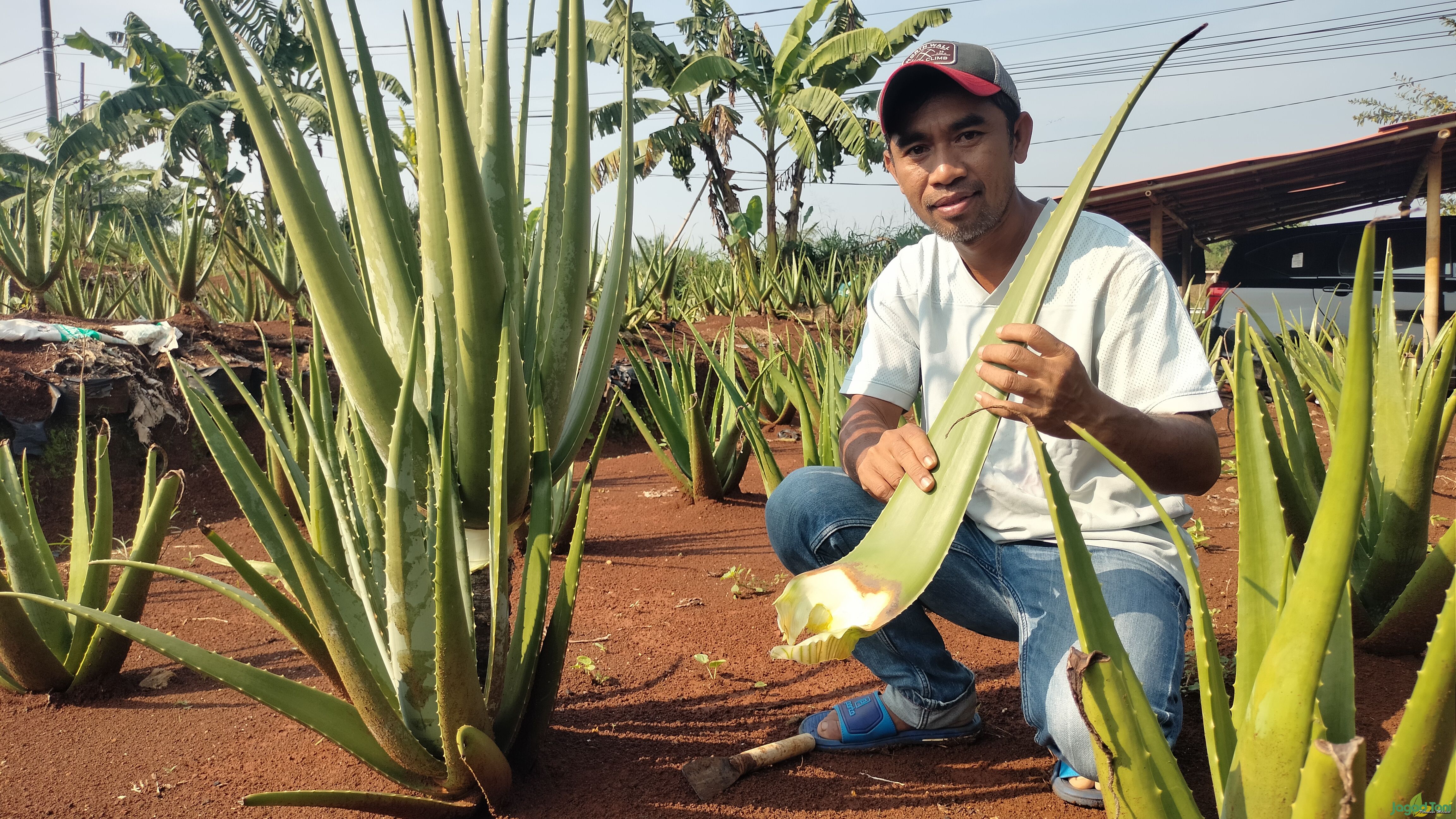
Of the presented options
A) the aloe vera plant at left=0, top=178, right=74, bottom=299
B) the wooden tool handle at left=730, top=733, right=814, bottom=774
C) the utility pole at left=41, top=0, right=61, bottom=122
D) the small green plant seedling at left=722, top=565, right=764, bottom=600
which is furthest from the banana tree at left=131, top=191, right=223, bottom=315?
the utility pole at left=41, top=0, right=61, bottom=122

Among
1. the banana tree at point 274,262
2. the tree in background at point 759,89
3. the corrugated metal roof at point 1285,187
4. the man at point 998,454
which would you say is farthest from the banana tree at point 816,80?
the man at point 998,454

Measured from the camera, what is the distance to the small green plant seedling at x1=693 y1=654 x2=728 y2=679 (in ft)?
5.11

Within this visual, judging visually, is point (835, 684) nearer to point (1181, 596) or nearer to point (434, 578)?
point (1181, 596)

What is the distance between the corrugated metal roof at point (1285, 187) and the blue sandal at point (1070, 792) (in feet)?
19.9

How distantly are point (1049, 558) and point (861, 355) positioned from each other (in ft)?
1.66

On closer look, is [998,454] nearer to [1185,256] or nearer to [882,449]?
[882,449]

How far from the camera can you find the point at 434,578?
2.96 ft

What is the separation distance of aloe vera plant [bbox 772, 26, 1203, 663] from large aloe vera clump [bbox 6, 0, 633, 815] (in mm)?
384

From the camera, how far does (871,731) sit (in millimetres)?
1341

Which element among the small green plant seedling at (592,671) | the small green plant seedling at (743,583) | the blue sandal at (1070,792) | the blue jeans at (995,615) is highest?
the blue jeans at (995,615)

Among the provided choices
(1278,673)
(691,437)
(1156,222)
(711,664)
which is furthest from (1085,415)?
(1156,222)

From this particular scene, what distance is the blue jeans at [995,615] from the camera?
3.68ft

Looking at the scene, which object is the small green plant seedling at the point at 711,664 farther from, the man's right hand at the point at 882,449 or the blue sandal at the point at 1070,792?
the blue sandal at the point at 1070,792

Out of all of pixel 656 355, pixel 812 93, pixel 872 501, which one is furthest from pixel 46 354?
pixel 812 93
